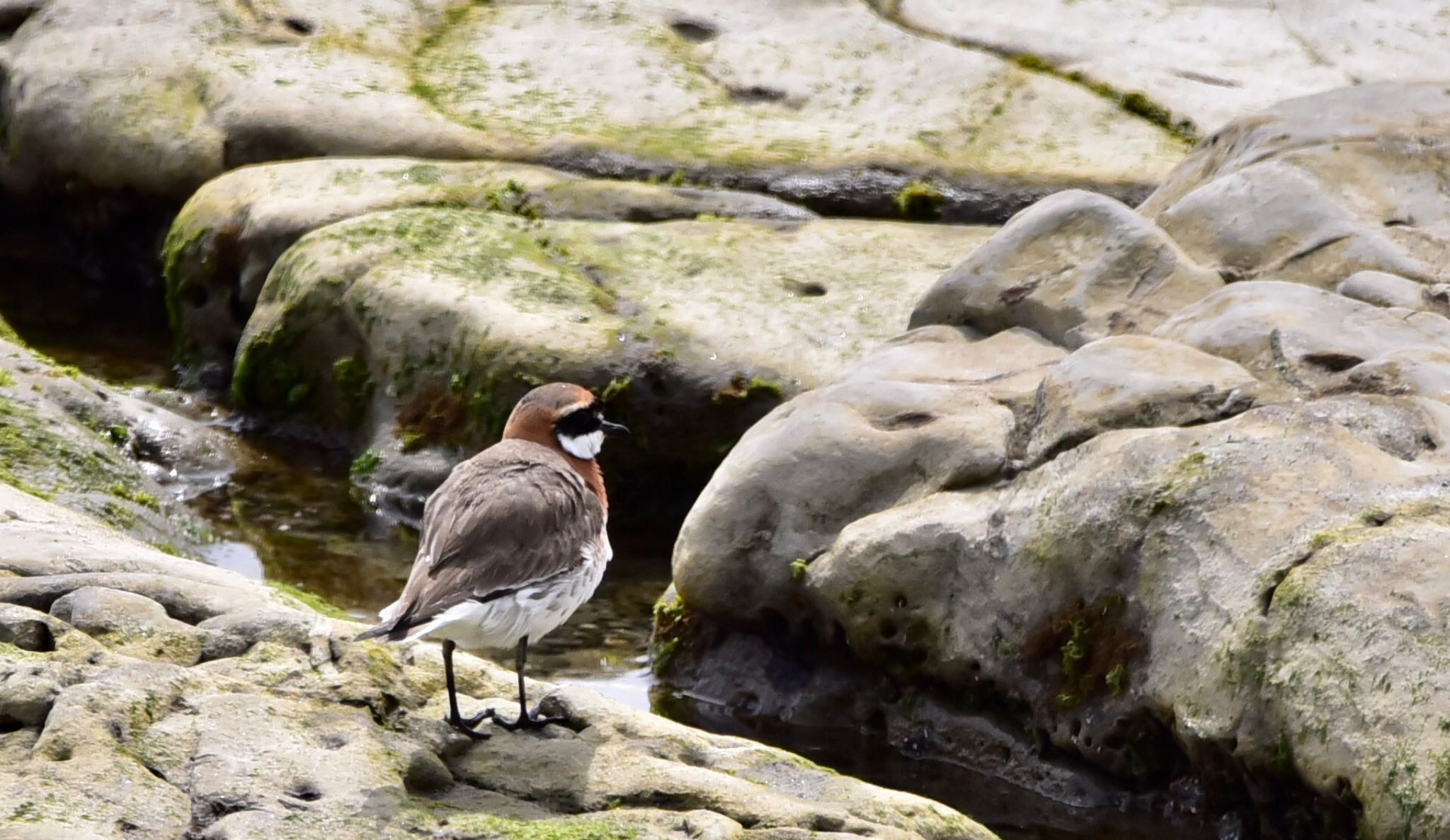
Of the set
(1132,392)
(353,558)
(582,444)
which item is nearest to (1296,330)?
(1132,392)

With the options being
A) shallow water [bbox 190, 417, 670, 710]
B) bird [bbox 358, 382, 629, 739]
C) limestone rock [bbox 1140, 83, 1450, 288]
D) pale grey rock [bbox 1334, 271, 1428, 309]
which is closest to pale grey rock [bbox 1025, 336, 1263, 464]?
pale grey rock [bbox 1334, 271, 1428, 309]

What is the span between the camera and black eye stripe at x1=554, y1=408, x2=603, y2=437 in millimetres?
7355

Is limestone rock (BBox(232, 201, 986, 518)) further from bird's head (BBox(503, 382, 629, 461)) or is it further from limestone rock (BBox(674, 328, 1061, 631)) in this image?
bird's head (BBox(503, 382, 629, 461))

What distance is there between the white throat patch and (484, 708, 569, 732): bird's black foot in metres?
1.49

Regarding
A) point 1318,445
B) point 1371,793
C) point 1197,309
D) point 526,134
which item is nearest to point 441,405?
point 526,134

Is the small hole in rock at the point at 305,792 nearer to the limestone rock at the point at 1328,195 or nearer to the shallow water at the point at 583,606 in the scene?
the shallow water at the point at 583,606

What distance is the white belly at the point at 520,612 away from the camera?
5992mm

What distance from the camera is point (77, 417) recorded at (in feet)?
36.1

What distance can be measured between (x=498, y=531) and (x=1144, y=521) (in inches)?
116

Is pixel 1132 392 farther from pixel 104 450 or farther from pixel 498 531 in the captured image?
pixel 104 450

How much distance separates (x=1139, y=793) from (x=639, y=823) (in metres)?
3.26

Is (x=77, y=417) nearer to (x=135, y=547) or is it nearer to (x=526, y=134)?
(x=135, y=547)

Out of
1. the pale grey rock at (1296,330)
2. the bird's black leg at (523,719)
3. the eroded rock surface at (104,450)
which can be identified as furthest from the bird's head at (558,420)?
the pale grey rock at (1296,330)

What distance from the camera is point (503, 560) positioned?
20.4 feet
